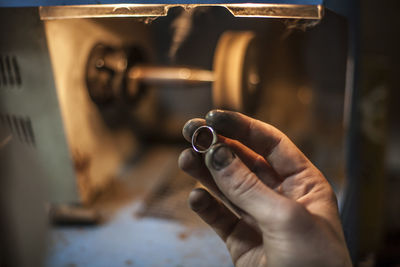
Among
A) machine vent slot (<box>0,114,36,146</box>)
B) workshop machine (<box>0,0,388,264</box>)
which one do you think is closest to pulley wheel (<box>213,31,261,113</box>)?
workshop machine (<box>0,0,388,264</box>)

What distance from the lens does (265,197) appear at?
463 mm

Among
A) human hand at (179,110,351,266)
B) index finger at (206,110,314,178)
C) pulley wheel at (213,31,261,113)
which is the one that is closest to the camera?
human hand at (179,110,351,266)

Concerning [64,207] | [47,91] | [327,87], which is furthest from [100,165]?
[327,87]

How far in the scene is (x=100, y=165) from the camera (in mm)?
1078

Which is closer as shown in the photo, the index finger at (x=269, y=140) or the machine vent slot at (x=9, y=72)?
the index finger at (x=269, y=140)

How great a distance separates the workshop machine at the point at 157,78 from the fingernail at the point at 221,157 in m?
0.24

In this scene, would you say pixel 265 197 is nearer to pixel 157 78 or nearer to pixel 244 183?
pixel 244 183

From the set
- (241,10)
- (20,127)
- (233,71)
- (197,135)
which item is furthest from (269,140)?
(20,127)

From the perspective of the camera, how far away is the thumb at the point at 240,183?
47 cm

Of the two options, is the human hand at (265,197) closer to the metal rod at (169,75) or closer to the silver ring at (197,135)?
the silver ring at (197,135)

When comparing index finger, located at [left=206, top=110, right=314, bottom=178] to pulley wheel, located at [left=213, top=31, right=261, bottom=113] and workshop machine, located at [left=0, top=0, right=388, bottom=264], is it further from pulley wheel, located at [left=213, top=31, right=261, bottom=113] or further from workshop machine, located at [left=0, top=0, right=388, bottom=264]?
pulley wheel, located at [left=213, top=31, right=261, bottom=113]

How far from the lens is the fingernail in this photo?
18.9 inches

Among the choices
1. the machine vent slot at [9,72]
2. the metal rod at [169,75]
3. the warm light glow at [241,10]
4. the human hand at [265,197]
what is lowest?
the human hand at [265,197]

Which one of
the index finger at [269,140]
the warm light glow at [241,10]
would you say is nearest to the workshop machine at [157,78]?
the warm light glow at [241,10]
